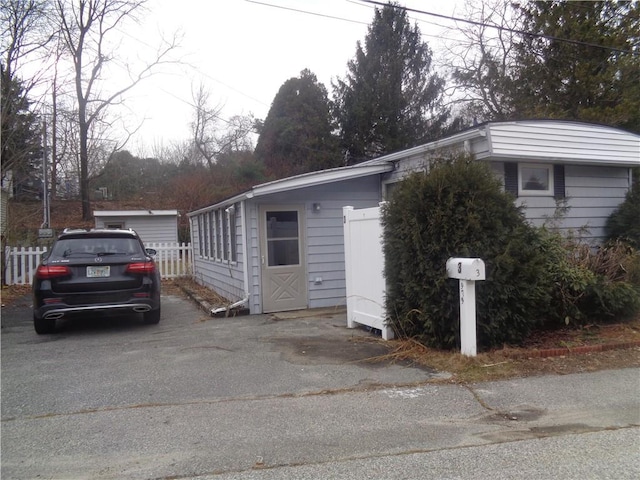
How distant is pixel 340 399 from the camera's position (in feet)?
16.1

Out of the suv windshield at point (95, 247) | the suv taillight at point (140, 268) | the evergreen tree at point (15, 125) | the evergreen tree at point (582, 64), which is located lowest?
the suv taillight at point (140, 268)

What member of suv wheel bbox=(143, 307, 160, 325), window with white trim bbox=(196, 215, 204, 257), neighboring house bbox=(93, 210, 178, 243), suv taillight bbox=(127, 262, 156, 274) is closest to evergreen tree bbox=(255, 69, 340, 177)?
neighboring house bbox=(93, 210, 178, 243)

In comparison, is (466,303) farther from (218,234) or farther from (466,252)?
(218,234)

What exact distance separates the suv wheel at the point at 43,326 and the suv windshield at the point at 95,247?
1187 mm

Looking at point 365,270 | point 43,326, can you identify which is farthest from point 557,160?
point 43,326

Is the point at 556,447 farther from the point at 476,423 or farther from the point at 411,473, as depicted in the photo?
the point at 411,473

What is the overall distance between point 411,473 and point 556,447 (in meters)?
1.24

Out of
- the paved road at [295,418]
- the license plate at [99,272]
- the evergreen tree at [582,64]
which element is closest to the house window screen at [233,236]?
the license plate at [99,272]

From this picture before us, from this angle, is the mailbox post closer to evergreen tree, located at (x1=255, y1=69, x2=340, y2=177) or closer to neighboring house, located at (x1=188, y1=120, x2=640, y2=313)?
neighboring house, located at (x1=188, y1=120, x2=640, y2=313)

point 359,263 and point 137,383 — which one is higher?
point 359,263

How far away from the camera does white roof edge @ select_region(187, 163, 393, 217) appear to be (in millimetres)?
9125

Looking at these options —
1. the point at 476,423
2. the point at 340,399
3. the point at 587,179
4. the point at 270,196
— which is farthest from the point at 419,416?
the point at 587,179

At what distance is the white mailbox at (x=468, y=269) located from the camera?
18.7 feet

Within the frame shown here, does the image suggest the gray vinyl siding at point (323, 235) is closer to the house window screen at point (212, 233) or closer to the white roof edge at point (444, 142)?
the white roof edge at point (444, 142)
